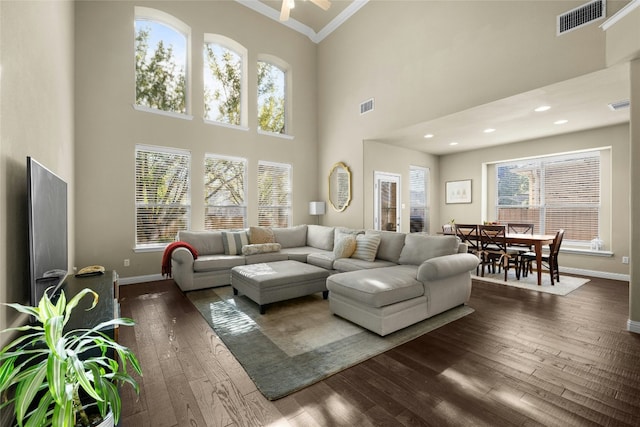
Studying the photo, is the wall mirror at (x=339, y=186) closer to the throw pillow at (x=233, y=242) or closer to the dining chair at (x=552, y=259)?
the throw pillow at (x=233, y=242)

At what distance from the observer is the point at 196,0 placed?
547cm

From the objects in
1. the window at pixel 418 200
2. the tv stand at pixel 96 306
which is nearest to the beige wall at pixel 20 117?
the tv stand at pixel 96 306

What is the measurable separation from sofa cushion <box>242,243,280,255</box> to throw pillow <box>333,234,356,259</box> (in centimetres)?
124

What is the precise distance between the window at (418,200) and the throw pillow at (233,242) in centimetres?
414

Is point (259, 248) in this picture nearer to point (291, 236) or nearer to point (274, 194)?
point (291, 236)

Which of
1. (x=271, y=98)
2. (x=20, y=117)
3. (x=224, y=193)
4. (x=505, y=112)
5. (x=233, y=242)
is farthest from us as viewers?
(x=271, y=98)

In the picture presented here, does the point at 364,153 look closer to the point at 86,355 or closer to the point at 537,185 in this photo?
the point at 537,185

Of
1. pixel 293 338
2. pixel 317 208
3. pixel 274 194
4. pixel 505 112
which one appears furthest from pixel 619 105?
pixel 274 194

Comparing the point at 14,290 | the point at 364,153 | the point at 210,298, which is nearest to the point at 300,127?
the point at 364,153

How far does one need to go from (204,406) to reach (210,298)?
2310mm

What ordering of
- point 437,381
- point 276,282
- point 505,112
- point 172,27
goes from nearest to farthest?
point 437,381
point 276,282
point 505,112
point 172,27

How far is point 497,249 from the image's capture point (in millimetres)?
5145

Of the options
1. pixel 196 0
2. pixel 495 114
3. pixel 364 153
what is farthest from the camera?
pixel 364 153

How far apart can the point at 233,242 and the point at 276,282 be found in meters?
1.98
